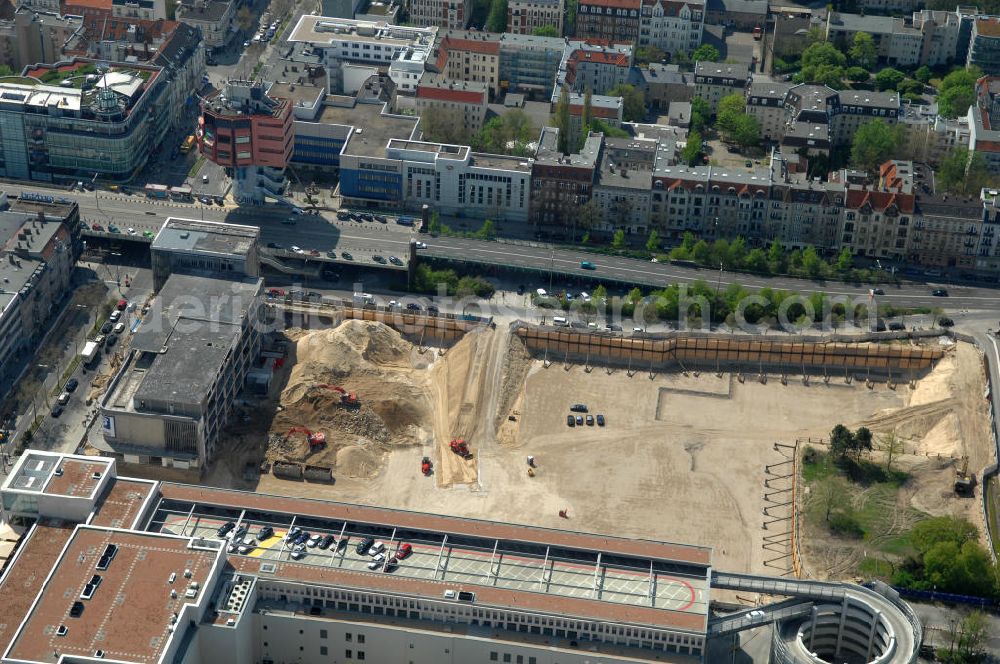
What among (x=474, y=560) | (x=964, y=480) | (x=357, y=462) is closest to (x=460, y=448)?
(x=357, y=462)

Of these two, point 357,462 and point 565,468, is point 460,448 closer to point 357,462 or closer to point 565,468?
point 357,462

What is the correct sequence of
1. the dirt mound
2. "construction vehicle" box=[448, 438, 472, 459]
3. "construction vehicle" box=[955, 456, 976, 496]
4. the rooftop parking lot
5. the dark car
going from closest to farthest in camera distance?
the rooftop parking lot
the dark car
"construction vehicle" box=[955, 456, 976, 496]
the dirt mound
"construction vehicle" box=[448, 438, 472, 459]

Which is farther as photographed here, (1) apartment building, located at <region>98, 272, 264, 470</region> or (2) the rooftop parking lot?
(1) apartment building, located at <region>98, 272, 264, 470</region>

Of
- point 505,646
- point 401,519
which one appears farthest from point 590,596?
point 401,519

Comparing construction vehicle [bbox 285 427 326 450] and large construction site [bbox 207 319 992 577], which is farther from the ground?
construction vehicle [bbox 285 427 326 450]

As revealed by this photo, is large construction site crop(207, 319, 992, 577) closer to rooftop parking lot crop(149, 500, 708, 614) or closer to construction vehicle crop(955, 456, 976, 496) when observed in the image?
construction vehicle crop(955, 456, 976, 496)

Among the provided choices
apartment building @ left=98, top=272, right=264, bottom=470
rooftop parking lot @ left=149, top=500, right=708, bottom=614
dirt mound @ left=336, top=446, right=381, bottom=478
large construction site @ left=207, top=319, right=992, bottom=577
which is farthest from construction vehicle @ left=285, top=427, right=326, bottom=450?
rooftop parking lot @ left=149, top=500, right=708, bottom=614

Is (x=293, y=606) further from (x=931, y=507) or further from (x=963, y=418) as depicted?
(x=963, y=418)

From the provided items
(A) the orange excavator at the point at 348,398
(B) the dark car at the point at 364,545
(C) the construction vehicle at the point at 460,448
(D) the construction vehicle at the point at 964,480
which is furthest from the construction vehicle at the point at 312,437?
(D) the construction vehicle at the point at 964,480

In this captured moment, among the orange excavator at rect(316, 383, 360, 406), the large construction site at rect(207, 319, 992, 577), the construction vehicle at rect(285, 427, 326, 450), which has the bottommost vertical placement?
the large construction site at rect(207, 319, 992, 577)
